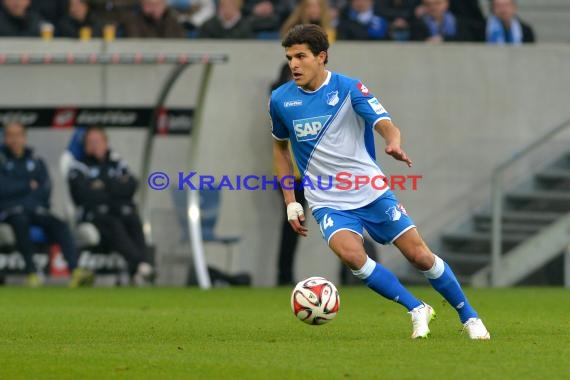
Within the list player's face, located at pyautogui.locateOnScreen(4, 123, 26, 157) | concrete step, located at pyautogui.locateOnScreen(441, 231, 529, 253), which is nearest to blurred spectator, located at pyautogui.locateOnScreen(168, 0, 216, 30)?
player's face, located at pyautogui.locateOnScreen(4, 123, 26, 157)

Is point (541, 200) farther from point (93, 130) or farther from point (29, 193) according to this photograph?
point (29, 193)

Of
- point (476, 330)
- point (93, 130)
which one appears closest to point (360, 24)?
point (93, 130)

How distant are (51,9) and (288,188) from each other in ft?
36.4

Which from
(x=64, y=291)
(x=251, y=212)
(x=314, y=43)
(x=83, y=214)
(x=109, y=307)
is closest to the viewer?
(x=314, y=43)

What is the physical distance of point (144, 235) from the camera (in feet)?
63.2

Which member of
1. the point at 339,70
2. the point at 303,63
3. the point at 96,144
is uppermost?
the point at 303,63

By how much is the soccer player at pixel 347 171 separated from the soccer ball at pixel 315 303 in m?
0.24

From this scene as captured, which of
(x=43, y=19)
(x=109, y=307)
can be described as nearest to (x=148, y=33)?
(x=43, y=19)

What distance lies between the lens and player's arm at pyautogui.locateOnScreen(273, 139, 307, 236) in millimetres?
9742

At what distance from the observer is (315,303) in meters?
9.61

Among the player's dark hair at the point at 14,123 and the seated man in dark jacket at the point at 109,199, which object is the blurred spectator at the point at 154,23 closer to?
the seated man in dark jacket at the point at 109,199

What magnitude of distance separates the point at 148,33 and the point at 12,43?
6.28 ft

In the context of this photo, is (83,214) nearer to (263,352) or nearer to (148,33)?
(148,33)

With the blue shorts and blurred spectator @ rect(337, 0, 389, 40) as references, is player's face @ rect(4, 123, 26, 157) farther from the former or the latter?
the blue shorts
